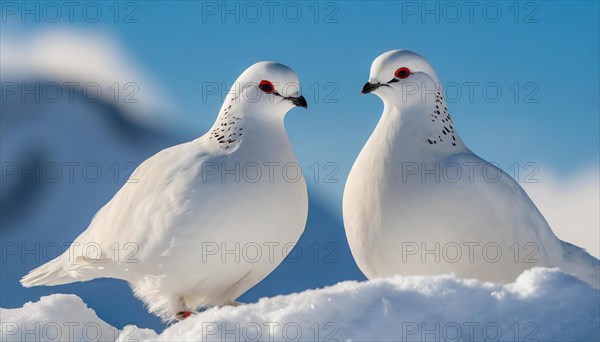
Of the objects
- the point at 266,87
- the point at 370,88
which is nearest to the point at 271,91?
the point at 266,87

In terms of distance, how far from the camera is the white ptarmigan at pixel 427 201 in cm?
639

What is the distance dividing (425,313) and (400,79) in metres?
3.28

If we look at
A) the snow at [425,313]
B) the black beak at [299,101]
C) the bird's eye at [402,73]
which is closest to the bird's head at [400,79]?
the bird's eye at [402,73]

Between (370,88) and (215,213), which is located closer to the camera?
(215,213)

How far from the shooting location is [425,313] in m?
4.20

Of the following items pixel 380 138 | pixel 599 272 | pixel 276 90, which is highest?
pixel 276 90

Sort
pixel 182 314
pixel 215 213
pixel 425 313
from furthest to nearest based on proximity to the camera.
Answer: pixel 182 314 → pixel 215 213 → pixel 425 313

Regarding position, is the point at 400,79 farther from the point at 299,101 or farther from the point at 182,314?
the point at 182,314

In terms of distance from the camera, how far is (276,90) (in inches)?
274

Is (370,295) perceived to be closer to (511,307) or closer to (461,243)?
(511,307)

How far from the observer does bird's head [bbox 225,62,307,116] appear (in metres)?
6.96

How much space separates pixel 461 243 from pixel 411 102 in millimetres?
1426

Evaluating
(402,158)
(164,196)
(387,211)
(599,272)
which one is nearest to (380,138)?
(402,158)

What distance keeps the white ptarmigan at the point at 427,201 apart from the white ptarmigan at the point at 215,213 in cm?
71
